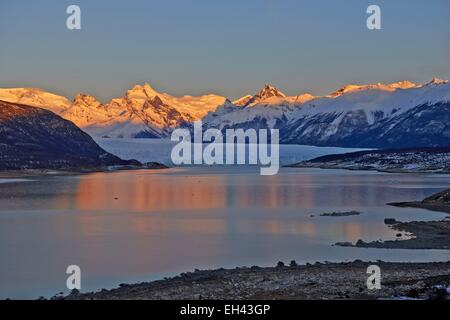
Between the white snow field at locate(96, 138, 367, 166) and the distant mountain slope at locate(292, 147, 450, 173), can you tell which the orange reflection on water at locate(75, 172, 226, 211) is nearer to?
the distant mountain slope at locate(292, 147, 450, 173)

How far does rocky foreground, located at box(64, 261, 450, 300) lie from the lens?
804 inches

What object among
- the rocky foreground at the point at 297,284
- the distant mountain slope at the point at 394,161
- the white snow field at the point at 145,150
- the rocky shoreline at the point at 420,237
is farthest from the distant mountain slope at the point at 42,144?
the rocky foreground at the point at 297,284

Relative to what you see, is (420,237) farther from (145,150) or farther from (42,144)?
(145,150)

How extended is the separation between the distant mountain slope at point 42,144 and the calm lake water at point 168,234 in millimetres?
80347

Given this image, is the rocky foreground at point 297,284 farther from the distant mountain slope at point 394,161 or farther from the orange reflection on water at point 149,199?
the distant mountain slope at point 394,161

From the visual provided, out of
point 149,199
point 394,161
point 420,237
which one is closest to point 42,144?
point 394,161

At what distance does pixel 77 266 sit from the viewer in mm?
28875

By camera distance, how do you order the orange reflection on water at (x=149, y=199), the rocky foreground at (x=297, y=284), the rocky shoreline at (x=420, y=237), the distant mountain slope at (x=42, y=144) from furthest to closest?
1. the distant mountain slope at (x=42, y=144)
2. the orange reflection on water at (x=149, y=199)
3. the rocky shoreline at (x=420, y=237)
4. the rocky foreground at (x=297, y=284)

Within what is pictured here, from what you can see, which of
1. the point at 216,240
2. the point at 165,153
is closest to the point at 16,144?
the point at 165,153

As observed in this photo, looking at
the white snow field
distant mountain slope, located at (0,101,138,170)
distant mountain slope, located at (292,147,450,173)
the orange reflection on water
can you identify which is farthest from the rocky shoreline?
the white snow field

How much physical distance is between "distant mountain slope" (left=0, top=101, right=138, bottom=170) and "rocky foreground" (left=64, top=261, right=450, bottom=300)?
377 feet

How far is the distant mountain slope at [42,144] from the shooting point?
Result: 486 feet

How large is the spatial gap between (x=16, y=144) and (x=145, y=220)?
119m

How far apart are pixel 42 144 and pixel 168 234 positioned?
5384 inches
